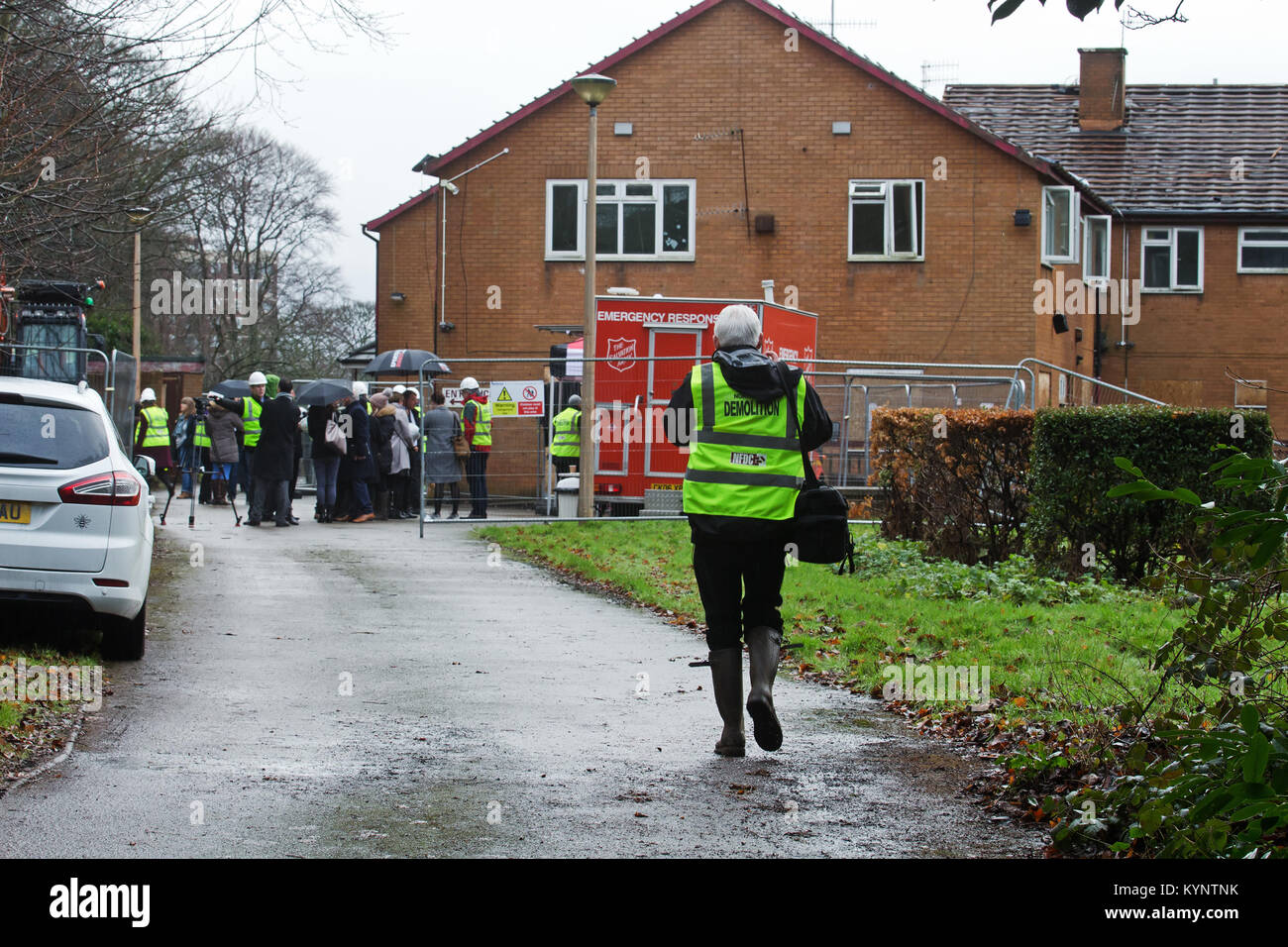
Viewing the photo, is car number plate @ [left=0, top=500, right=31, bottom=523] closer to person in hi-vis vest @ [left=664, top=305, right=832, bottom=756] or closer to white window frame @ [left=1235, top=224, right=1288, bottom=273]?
person in hi-vis vest @ [left=664, top=305, right=832, bottom=756]

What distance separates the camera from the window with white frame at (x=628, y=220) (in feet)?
93.5

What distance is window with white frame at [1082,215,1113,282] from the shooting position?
31578 mm

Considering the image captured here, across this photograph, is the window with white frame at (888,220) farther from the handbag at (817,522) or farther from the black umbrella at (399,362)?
the handbag at (817,522)

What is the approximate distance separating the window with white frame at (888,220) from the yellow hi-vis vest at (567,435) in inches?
402

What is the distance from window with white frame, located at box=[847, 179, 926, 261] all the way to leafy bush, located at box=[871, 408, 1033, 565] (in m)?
14.2

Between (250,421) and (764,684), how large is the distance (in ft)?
53.7

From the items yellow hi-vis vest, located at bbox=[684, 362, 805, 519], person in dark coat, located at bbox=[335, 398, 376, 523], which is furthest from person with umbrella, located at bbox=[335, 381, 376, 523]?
yellow hi-vis vest, located at bbox=[684, 362, 805, 519]

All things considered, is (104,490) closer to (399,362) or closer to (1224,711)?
(1224,711)

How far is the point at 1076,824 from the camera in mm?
5234

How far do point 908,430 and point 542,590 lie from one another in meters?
3.79

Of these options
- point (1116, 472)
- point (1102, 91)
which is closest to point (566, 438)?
point (1116, 472)

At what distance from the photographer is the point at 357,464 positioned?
2061 cm

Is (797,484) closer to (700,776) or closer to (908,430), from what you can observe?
(700,776)
